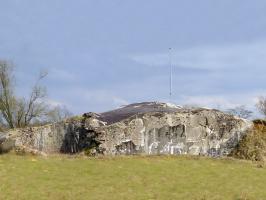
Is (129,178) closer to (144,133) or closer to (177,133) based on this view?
(144,133)

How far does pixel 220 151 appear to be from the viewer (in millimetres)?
20797

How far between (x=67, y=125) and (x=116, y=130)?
2.43 m

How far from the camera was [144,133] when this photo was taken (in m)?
19.8

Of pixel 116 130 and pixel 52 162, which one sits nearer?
pixel 52 162

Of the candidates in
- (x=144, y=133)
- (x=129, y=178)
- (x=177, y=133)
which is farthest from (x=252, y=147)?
(x=129, y=178)

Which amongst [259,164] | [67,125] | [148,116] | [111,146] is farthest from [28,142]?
[259,164]

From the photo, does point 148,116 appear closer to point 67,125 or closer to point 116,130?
point 116,130

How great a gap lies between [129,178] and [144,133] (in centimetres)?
553

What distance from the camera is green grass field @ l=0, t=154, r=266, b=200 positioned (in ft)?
40.5

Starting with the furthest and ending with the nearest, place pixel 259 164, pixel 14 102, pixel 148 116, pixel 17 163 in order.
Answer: pixel 14 102 < pixel 148 116 < pixel 259 164 < pixel 17 163

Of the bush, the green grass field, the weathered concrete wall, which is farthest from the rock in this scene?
the green grass field

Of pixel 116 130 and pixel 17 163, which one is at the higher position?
pixel 116 130

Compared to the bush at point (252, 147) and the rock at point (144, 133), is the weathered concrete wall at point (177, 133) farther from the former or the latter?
the bush at point (252, 147)

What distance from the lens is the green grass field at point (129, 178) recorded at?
40.5 feet
